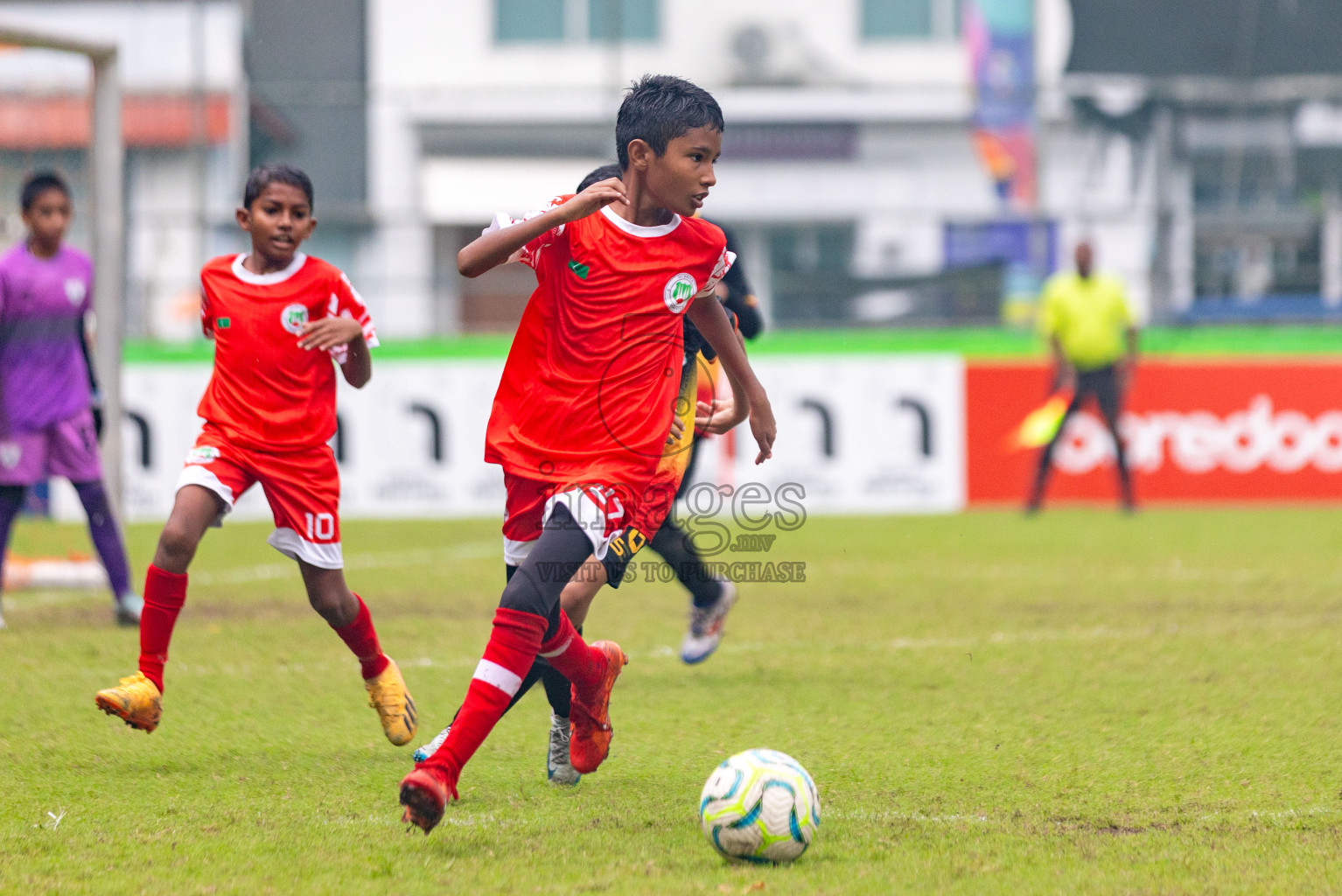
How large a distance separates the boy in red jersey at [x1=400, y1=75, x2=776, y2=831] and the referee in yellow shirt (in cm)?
872

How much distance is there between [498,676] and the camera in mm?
3502

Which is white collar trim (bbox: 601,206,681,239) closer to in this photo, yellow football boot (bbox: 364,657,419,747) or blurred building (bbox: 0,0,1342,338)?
yellow football boot (bbox: 364,657,419,747)

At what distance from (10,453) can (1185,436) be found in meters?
9.27

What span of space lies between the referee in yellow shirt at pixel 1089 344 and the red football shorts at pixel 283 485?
→ 8.41m

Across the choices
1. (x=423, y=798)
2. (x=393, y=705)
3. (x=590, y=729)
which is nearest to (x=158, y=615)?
(x=393, y=705)

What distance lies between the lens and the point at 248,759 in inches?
171

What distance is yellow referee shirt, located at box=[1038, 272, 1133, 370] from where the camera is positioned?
1222cm

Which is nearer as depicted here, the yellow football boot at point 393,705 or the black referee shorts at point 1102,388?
the yellow football boot at point 393,705

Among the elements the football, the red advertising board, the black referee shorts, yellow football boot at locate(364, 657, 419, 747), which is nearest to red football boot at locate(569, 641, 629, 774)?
the football

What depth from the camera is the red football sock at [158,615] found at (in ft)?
14.4

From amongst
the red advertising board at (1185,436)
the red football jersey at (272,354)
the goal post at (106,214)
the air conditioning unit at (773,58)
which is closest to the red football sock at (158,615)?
the red football jersey at (272,354)

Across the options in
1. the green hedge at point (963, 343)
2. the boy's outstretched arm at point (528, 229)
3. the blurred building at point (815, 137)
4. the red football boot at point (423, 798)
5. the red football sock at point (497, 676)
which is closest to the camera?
the red football boot at point (423, 798)

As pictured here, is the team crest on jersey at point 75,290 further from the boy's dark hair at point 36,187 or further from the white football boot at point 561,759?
the white football boot at point 561,759

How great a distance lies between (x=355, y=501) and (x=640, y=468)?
9.23 m
